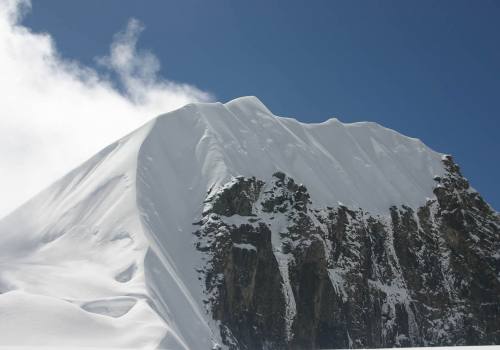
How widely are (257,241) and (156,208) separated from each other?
9.87 m

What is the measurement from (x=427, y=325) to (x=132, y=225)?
104 feet

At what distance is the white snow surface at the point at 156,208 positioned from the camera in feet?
92.7

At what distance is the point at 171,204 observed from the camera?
53969 millimetres

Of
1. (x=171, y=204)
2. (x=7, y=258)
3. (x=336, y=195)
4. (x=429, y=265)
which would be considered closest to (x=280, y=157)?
(x=336, y=195)

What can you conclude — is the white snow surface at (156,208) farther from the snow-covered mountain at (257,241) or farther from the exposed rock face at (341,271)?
the exposed rock face at (341,271)

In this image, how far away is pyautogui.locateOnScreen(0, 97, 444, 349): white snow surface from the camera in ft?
92.7

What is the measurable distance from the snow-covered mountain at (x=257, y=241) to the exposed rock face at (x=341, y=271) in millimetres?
135

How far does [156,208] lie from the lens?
51.9 meters

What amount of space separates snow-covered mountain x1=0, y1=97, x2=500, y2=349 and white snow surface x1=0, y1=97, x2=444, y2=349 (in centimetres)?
20

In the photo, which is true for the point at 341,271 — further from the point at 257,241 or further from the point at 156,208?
the point at 156,208

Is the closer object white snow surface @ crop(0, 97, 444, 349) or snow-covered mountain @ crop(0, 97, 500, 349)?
white snow surface @ crop(0, 97, 444, 349)

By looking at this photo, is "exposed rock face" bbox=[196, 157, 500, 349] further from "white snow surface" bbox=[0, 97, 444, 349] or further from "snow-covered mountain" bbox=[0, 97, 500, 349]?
"white snow surface" bbox=[0, 97, 444, 349]

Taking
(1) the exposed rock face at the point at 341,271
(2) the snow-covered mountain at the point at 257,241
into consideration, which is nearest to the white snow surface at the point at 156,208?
(2) the snow-covered mountain at the point at 257,241

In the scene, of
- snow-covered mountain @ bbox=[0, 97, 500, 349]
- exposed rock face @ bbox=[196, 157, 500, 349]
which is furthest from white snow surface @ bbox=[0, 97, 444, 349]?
exposed rock face @ bbox=[196, 157, 500, 349]
